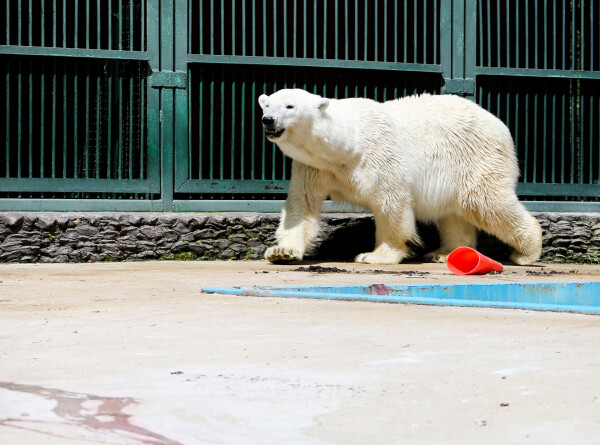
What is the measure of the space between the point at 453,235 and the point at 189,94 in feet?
7.50

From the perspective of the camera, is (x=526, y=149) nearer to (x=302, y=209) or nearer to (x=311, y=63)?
(x=311, y=63)

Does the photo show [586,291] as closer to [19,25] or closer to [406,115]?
[406,115]

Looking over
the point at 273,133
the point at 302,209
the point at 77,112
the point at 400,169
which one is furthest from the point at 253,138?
the point at 77,112

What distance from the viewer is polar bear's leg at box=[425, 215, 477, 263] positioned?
303 inches

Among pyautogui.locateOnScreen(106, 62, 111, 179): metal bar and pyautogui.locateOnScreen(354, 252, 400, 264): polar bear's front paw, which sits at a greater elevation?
pyautogui.locateOnScreen(106, 62, 111, 179): metal bar

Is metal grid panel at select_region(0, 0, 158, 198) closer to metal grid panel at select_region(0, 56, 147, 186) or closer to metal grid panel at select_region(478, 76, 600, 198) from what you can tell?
metal grid panel at select_region(0, 56, 147, 186)

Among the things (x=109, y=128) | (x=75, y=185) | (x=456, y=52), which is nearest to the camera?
(x=75, y=185)

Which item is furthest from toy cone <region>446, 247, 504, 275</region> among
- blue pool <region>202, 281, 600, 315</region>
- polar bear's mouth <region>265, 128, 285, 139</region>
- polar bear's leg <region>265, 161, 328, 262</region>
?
polar bear's mouth <region>265, 128, 285, 139</region>

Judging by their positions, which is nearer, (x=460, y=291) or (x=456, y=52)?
(x=460, y=291)

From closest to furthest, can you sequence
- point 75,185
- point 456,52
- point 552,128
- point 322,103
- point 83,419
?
point 83,419
point 322,103
point 75,185
point 456,52
point 552,128

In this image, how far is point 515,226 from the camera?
750cm

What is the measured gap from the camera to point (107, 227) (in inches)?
282

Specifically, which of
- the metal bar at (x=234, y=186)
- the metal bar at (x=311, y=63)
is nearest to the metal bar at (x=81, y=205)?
the metal bar at (x=234, y=186)

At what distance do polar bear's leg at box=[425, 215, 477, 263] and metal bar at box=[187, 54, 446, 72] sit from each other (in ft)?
4.15
